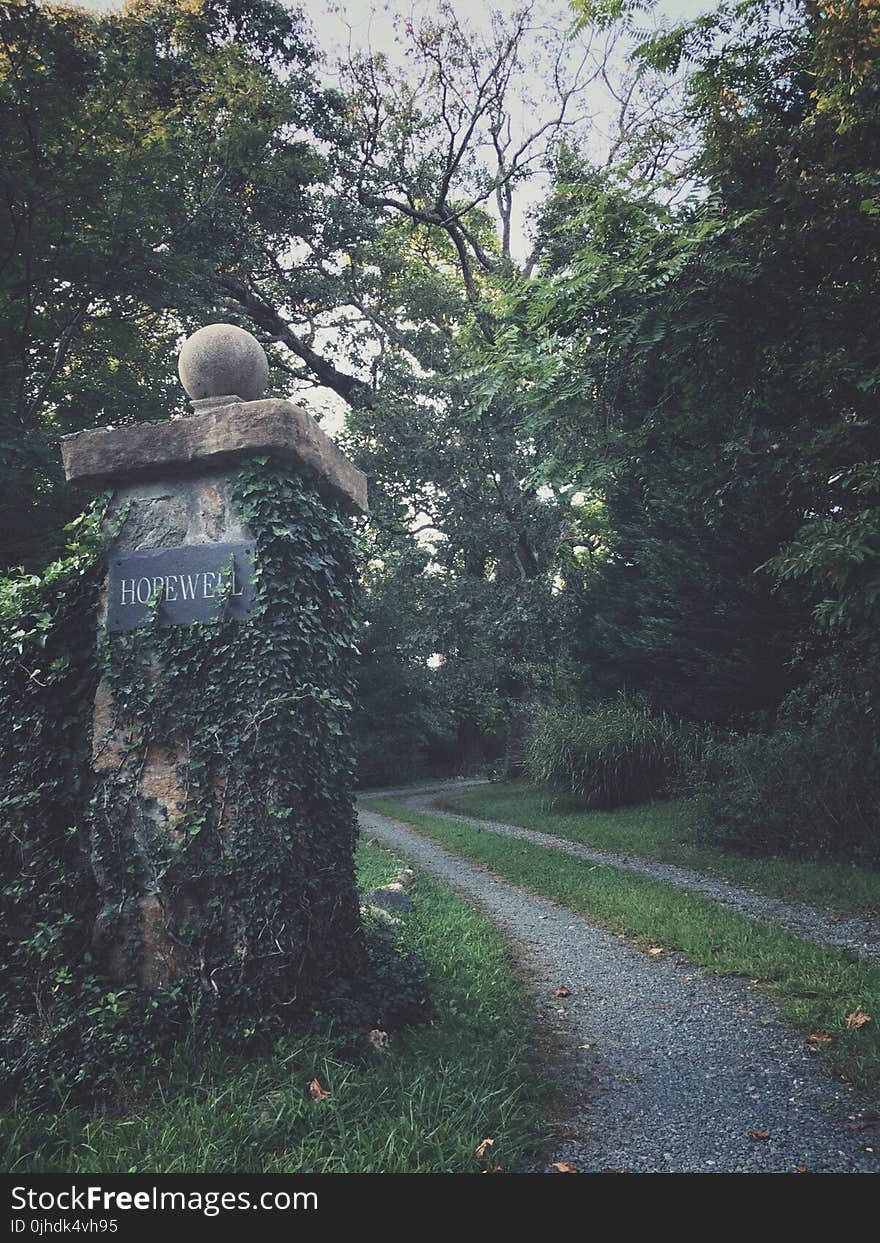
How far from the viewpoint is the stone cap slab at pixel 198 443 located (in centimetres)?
349

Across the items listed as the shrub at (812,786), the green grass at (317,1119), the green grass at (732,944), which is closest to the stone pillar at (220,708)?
the green grass at (317,1119)

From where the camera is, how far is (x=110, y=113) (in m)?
9.66

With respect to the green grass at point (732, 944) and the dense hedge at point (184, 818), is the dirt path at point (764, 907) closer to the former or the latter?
the green grass at point (732, 944)

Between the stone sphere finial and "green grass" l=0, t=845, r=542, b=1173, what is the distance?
3.05 metres

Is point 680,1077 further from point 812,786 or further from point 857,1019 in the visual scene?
point 812,786

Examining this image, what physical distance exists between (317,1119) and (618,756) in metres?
9.27

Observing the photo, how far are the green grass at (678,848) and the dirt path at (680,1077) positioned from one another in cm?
204

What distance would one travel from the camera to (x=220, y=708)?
335cm

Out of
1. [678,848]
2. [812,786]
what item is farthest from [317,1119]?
[678,848]

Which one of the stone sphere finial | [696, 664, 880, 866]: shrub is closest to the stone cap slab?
the stone sphere finial

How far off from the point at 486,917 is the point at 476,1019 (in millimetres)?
2555

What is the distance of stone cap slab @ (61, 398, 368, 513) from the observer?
3486 millimetres

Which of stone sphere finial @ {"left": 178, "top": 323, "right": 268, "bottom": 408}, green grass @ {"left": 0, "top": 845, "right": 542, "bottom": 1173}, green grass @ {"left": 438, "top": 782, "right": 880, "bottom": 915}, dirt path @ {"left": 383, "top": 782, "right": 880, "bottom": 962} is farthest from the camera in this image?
green grass @ {"left": 438, "top": 782, "right": 880, "bottom": 915}

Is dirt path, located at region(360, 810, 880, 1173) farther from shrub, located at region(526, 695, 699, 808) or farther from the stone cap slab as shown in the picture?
shrub, located at region(526, 695, 699, 808)
